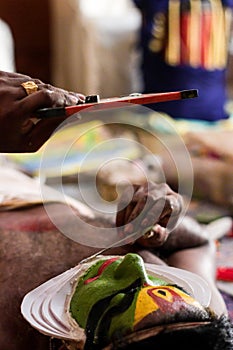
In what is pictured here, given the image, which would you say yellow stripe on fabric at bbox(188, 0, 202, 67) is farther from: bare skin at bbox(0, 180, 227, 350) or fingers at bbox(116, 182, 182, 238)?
fingers at bbox(116, 182, 182, 238)

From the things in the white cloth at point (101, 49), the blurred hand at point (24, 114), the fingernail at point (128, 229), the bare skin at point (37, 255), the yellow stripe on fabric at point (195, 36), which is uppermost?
the blurred hand at point (24, 114)

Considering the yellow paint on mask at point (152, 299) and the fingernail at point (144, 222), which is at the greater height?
the yellow paint on mask at point (152, 299)

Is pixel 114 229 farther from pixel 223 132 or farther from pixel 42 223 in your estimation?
pixel 223 132

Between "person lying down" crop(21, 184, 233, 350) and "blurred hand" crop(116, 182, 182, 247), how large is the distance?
125 millimetres

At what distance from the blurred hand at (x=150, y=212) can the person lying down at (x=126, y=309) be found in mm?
125

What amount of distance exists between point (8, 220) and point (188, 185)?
15.1 inches

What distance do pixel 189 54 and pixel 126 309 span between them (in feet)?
9.41

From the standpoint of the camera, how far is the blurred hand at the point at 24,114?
1055 mm

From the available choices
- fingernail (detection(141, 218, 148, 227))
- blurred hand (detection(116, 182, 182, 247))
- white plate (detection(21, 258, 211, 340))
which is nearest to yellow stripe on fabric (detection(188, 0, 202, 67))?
blurred hand (detection(116, 182, 182, 247))

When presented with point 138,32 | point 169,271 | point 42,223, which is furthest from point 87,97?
point 138,32

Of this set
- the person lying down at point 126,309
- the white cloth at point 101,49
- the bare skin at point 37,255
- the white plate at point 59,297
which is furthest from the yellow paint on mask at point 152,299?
the white cloth at point 101,49

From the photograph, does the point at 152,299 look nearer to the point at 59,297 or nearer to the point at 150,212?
the point at 59,297

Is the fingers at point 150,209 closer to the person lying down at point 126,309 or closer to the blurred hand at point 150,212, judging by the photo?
A: the blurred hand at point 150,212

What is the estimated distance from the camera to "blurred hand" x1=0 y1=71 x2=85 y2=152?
1055 mm
